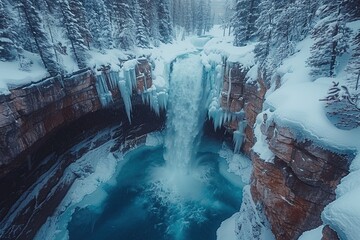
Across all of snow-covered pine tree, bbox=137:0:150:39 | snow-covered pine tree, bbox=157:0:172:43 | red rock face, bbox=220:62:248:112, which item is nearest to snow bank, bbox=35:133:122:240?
red rock face, bbox=220:62:248:112

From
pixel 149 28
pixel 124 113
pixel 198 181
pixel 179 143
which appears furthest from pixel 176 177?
pixel 149 28

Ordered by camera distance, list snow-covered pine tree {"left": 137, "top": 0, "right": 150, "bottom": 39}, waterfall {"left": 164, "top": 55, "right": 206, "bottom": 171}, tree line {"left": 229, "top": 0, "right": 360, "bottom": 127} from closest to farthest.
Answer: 1. tree line {"left": 229, "top": 0, "right": 360, "bottom": 127}
2. waterfall {"left": 164, "top": 55, "right": 206, "bottom": 171}
3. snow-covered pine tree {"left": 137, "top": 0, "right": 150, "bottom": 39}

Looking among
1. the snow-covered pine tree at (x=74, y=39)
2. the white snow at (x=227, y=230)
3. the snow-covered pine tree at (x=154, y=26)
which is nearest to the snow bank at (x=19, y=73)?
the snow-covered pine tree at (x=74, y=39)

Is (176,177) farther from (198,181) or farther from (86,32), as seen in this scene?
(86,32)

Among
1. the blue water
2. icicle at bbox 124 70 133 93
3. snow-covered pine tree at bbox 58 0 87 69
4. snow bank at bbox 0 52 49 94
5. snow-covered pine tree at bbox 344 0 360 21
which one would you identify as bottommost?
the blue water

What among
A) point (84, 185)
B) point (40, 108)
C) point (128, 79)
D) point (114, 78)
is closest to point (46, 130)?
point (40, 108)

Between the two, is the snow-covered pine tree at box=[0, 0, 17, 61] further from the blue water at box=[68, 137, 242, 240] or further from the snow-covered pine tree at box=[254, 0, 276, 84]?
the snow-covered pine tree at box=[254, 0, 276, 84]

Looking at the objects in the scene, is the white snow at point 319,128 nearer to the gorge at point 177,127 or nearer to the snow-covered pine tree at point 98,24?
the gorge at point 177,127
